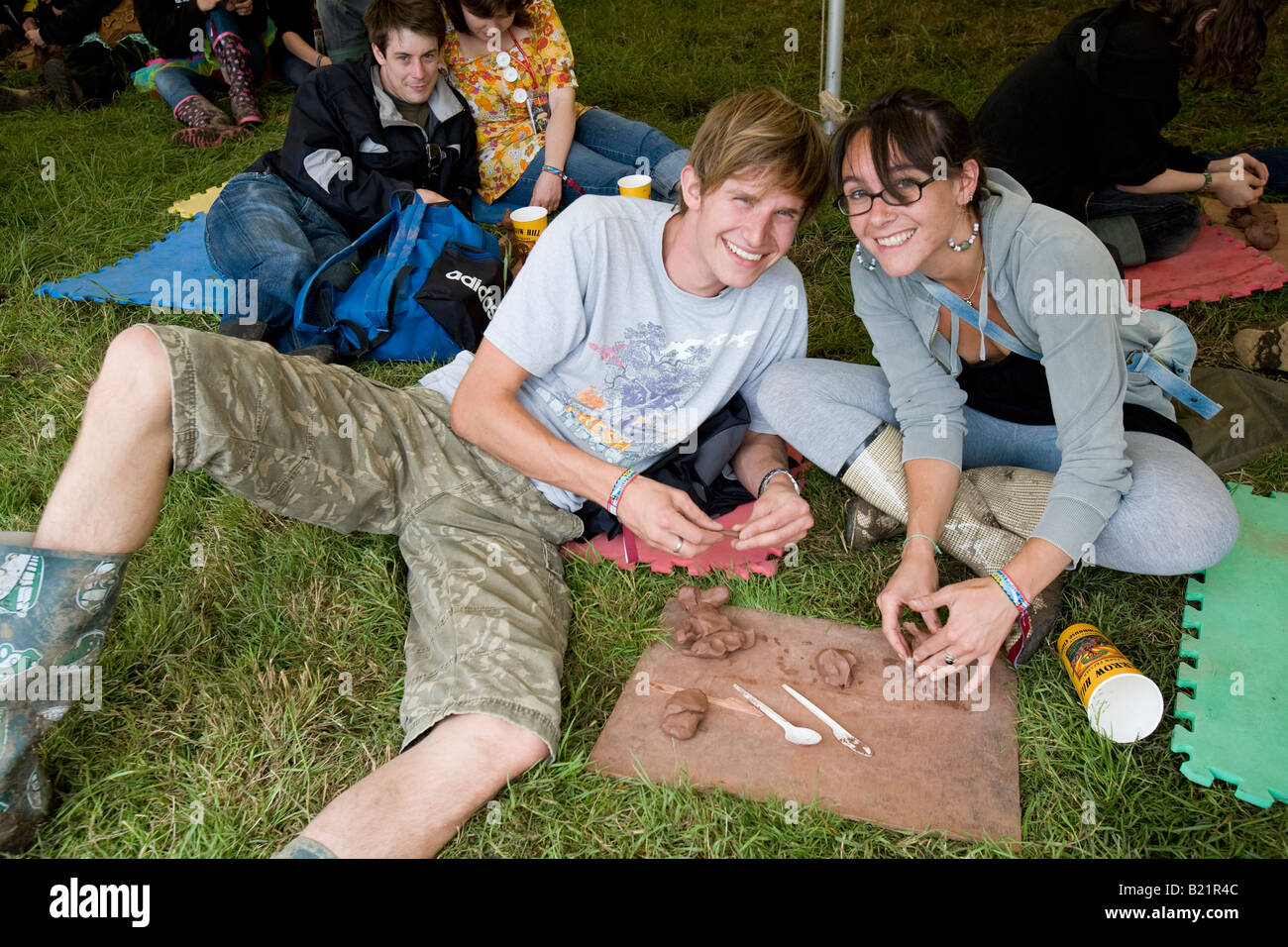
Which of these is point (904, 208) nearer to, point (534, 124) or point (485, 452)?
point (485, 452)

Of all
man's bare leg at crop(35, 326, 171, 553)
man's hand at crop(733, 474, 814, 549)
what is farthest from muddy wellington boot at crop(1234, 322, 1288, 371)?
man's bare leg at crop(35, 326, 171, 553)

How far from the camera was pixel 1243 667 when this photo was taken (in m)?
2.43

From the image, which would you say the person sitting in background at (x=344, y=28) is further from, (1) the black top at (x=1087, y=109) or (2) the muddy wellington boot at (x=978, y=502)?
(2) the muddy wellington boot at (x=978, y=502)

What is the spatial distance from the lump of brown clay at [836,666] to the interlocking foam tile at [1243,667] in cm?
75

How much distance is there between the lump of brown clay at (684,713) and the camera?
230 cm

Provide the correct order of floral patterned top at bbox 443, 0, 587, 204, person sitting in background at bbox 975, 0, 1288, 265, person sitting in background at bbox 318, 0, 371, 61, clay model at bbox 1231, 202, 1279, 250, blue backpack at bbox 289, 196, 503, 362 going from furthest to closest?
person sitting in background at bbox 318, 0, 371, 61 < floral patterned top at bbox 443, 0, 587, 204 < clay model at bbox 1231, 202, 1279, 250 < blue backpack at bbox 289, 196, 503, 362 < person sitting in background at bbox 975, 0, 1288, 265

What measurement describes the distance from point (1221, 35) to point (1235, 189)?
1.05 meters

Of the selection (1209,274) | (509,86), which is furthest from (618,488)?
(1209,274)

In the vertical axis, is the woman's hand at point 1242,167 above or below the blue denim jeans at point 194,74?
above

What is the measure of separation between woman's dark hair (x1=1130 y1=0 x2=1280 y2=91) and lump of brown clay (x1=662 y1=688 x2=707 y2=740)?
2.74m

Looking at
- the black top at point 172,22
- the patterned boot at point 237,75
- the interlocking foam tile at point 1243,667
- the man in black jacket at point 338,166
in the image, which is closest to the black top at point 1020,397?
the interlocking foam tile at point 1243,667

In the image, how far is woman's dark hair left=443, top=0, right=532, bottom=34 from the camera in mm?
Result: 4109

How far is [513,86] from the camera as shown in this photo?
4438mm

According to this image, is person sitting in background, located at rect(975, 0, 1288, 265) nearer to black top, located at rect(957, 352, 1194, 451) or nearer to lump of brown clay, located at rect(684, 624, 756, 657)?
black top, located at rect(957, 352, 1194, 451)
